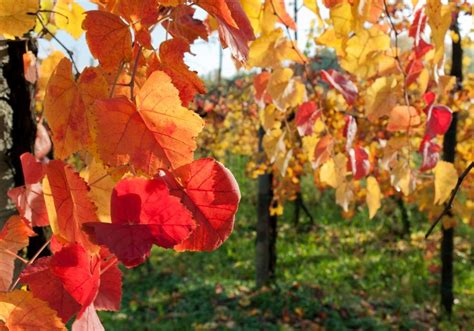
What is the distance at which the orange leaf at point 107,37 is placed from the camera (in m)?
0.42

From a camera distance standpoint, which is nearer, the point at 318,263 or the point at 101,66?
the point at 101,66

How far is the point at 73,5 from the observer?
0.85 metres

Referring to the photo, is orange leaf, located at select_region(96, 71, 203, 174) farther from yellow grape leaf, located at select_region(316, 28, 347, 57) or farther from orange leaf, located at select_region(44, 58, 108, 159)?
yellow grape leaf, located at select_region(316, 28, 347, 57)

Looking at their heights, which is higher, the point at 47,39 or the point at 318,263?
the point at 47,39

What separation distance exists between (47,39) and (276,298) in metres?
3.41

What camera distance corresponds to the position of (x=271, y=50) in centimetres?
101

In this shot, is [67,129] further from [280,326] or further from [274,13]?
[280,326]

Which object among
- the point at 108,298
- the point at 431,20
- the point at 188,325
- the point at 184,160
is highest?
the point at 431,20

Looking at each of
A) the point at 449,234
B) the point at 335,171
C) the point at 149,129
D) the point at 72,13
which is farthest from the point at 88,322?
the point at 449,234

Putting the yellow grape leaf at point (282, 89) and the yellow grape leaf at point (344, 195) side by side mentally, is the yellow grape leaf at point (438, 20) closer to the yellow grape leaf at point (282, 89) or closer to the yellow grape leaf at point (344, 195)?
the yellow grape leaf at point (282, 89)

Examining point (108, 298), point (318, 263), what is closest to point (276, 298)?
point (318, 263)

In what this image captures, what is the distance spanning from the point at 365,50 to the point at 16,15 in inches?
26.4

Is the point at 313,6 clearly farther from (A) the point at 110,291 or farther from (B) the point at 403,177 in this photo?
(A) the point at 110,291

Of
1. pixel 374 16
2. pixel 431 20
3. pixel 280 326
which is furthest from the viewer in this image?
pixel 280 326
